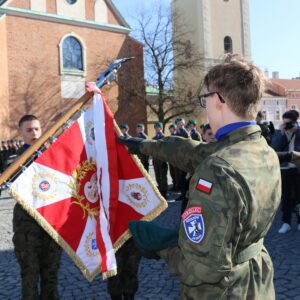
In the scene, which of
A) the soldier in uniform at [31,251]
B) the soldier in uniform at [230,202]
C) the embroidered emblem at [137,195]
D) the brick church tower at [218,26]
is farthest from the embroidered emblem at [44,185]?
the brick church tower at [218,26]

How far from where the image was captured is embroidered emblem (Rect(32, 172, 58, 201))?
307 centimetres

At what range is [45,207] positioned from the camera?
311cm

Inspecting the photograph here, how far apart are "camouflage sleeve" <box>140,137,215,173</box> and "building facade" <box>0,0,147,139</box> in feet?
75.8

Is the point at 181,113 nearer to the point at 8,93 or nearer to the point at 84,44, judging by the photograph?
the point at 84,44

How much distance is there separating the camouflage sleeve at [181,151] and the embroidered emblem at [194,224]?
47cm

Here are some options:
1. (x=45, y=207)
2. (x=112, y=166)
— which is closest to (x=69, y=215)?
(x=45, y=207)

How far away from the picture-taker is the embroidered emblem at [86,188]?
321cm

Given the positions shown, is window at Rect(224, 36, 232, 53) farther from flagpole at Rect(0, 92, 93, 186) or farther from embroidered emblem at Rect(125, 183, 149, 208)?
flagpole at Rect(0, 92, 93, 186)

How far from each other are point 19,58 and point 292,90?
52.8 meters

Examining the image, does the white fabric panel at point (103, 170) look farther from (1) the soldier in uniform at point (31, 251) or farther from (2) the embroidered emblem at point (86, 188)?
(1) the soldier in uniform at point (31, 251)

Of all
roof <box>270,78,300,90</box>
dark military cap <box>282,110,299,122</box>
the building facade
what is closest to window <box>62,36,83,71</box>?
the building facade

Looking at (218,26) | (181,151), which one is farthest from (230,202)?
(218,26)

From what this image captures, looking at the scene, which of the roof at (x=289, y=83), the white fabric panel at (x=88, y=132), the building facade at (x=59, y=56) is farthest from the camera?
the roof at (x=289, y=83)

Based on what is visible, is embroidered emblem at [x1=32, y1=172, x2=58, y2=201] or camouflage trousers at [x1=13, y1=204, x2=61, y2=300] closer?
embroidered emblem at [x1=32, y1=172, x2=58, y2=201]
